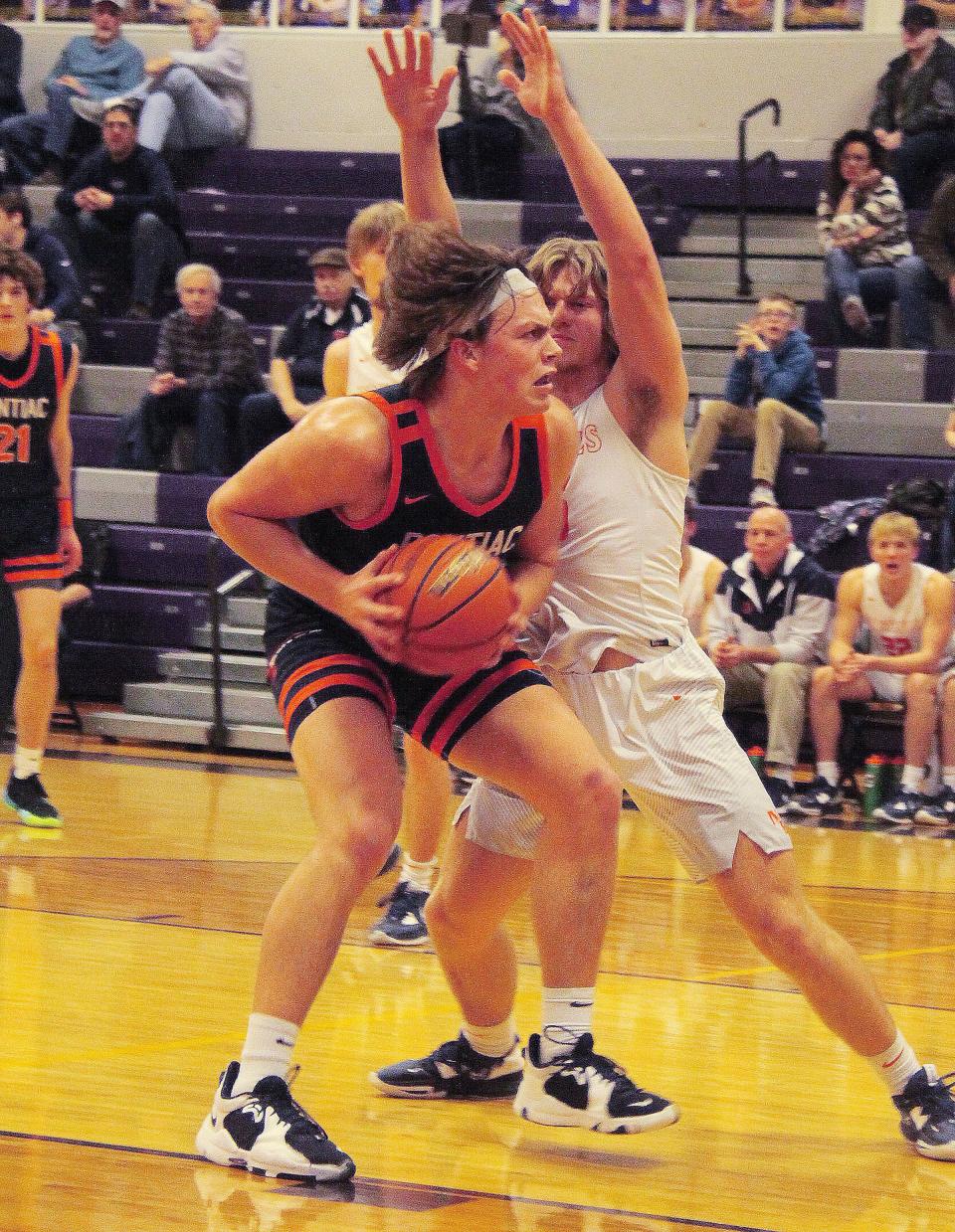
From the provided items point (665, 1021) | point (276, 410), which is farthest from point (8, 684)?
point (665, 1021)

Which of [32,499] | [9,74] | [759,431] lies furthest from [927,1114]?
[9,74]

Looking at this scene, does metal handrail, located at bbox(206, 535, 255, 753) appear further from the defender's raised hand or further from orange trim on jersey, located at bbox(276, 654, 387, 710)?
orange trim on jersey, located at bbox(276, 654, 387, 710)

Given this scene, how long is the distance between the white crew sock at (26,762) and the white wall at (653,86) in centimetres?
791

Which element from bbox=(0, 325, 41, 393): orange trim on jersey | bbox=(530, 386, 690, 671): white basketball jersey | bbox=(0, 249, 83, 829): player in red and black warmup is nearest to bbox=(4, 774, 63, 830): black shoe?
bbox=(0, 249, 83, 829): player in red and black warmup

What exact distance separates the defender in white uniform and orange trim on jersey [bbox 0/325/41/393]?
11.3ft

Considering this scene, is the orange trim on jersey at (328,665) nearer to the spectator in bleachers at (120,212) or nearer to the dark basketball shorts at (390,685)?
the dark basketball shorts at (390,685)

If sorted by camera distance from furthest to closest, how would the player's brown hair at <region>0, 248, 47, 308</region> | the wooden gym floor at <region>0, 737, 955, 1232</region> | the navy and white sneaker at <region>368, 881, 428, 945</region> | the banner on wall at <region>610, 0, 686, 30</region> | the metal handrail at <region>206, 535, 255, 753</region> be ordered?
1. the banner on wall at <region>610, 0, 686, 30</region>
2. the metal handrail at <region>206, 535, 255, 753</region>
3. the player's brown hair at <region>0, 248, 47, 308</region>
4. the navy and white sneaker at <region>368, 881, 428, 945</region>
5. the wooden gym floor at <region>0, 737, 955, 1232</region>

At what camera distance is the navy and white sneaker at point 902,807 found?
26.9 feet

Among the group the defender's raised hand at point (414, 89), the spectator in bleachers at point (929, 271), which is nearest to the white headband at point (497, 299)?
the defender's raised hand at point (414, 89)

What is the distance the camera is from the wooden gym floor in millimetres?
3010

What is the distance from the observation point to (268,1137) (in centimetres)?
310

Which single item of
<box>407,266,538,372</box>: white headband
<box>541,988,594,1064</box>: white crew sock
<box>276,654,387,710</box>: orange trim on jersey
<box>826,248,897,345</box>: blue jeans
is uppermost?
<box>826,248,897,345</box>: blue jeans

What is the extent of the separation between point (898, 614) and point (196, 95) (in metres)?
7.33

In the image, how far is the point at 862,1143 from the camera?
3500 mm
